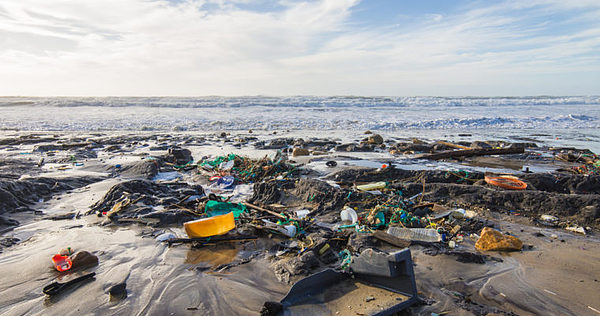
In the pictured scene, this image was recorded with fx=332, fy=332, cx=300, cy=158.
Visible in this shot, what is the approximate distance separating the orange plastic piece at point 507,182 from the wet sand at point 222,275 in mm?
1008

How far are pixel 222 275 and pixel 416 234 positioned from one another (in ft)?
6.97

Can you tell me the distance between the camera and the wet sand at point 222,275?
2447 millimetres

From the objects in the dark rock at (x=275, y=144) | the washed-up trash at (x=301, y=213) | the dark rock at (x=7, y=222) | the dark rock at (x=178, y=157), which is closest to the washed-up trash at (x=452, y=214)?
the washed-up trash at (x=301, y=213)

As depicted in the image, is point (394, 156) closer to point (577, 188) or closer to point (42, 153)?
point (577, 188)

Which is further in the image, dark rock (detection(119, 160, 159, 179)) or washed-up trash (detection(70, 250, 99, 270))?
dark rock (detection(119, 160, 159, 179))

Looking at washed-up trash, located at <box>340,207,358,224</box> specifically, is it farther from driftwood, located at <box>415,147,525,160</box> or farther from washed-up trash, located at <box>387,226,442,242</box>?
driftwood, located at <box>415,147,525,160</box>

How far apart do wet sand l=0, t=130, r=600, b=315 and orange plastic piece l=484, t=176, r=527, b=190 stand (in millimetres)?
1008

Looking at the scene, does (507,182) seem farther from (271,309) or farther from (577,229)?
(271,309)

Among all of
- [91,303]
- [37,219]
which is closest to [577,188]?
[91,303]

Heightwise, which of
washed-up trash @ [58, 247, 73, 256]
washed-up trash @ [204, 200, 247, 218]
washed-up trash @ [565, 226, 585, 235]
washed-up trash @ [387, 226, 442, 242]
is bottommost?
washed-up trash @ [565, 226, 585, 235]

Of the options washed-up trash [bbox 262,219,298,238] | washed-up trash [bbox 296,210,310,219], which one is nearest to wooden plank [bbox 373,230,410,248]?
washed-up trash [bbox 262,219,298,238]

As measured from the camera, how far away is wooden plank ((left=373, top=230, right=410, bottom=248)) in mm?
3439

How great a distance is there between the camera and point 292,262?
3.04m

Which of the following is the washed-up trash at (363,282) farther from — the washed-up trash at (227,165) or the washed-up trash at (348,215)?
the washed-up trash at (227,165)
